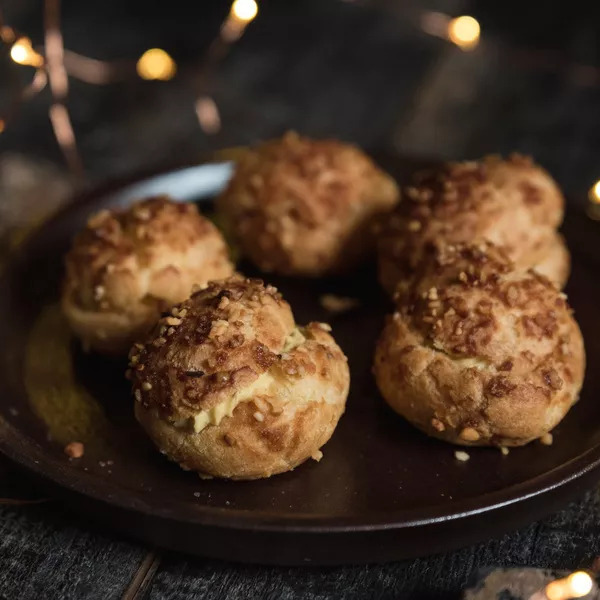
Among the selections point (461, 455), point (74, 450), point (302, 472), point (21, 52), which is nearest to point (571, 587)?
point (461, 455)

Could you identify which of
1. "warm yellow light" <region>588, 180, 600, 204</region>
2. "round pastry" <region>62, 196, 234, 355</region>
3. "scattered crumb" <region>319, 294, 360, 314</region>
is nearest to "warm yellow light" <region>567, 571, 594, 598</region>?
"scattered crumb" <region>319, 294, 360, 314</region>

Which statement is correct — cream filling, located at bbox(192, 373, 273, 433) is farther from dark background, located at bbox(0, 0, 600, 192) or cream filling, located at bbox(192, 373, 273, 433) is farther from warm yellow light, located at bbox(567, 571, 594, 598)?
dark background, located at bbox(0, 0, 600, 192)

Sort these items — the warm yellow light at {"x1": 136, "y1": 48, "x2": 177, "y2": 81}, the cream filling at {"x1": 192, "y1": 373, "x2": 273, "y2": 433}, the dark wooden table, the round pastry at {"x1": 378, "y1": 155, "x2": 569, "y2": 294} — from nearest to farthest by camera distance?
the cream filling at {"x1": 192, "y1": 373, "x2": 273, "y2": 433} < the round pastry at {"x1": 378, "y1": 155, "x2": 569, "y2": 294} < the warm yellow light at {"x1": 136, "y1": 48, "x2": 177, "y2": 81} < the dark wooden table

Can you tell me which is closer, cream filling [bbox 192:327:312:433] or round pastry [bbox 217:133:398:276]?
cream filling [bbox 192:327:312:433]

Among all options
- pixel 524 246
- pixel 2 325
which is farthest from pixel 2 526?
pixel 524 246

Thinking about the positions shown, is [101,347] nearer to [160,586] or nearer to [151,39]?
[160,586]

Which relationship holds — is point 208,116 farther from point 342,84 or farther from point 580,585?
point 580,585

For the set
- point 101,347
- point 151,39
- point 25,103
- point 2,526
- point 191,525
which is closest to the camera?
point 191,525
